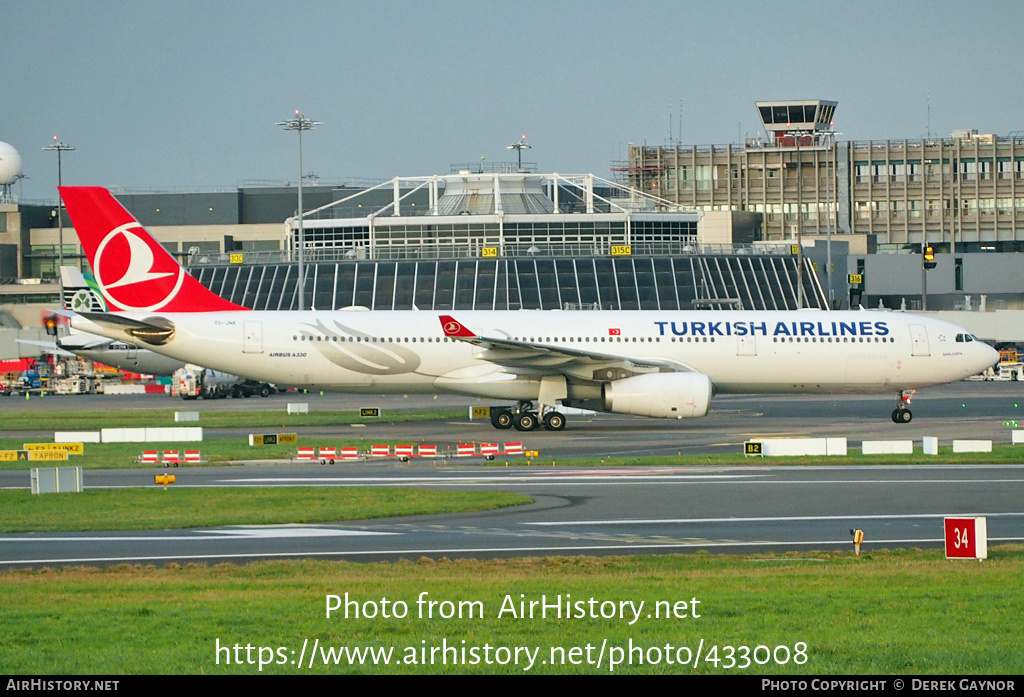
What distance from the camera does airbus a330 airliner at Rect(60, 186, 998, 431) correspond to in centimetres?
4106

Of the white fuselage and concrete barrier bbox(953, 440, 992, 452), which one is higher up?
the white fuselage

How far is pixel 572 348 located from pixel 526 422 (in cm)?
298

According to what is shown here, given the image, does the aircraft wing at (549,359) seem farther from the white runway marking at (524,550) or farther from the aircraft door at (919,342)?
the white runway marking at (524,550)

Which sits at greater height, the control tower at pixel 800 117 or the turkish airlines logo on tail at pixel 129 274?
the control tower at pixel 800 117

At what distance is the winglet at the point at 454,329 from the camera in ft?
130

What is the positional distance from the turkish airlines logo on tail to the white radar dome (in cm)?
8420

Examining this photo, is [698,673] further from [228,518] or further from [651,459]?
[651,459]

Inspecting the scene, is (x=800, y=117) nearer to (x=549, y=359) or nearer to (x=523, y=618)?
(x=549, y=359)

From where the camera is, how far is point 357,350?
138 ft

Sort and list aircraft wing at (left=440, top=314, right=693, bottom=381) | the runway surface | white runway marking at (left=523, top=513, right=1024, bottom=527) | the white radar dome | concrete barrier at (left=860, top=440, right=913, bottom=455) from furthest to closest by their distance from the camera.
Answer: the white radar dome → aircraft wing at (left=440, top=314, right=693, bottom=381) → concrete barrier at (left=860, top=440, right=913, bottom=455) → white runway marking at (left=523, top=513, right=1024, bottom=527) → the runway surface

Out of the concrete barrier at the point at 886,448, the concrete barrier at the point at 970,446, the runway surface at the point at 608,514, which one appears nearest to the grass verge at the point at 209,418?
the runway surface at the point at 608,514

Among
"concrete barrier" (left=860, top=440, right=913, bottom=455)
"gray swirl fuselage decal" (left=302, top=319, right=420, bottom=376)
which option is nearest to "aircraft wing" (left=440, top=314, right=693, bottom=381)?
"gray swirl fuselage decal" (left=302, top=319, right=420, bottom=376)

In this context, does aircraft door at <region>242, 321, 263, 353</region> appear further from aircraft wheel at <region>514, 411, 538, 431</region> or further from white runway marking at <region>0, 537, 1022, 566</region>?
white runway marking at <region>0, 537, 1022, 566</region>

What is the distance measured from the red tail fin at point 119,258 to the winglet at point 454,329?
9.59 metres
